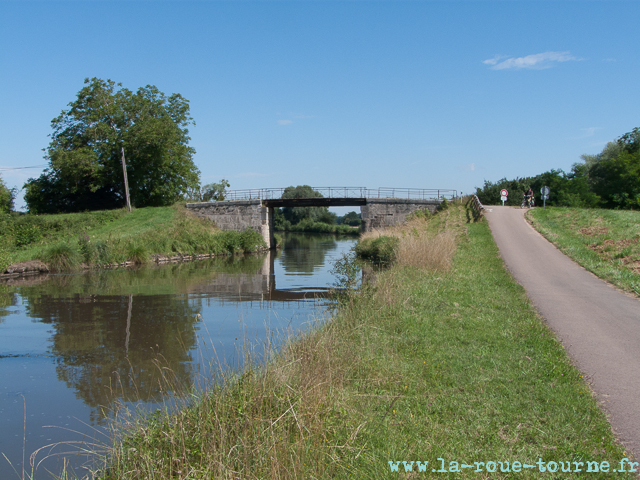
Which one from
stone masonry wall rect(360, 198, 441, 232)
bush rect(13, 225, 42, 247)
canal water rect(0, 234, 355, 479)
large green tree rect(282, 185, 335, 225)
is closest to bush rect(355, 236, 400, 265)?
canal water rect(0, 234, 355, 479)

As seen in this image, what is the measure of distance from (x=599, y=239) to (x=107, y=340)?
1934 centimetres

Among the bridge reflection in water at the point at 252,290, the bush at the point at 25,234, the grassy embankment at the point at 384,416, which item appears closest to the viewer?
the grassy embankment at the point at 384,416

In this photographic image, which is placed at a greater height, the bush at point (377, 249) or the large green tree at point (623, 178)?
the large green tree at point (623, 178)

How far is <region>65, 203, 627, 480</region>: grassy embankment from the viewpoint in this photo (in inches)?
179

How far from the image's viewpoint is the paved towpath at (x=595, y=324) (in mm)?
5480

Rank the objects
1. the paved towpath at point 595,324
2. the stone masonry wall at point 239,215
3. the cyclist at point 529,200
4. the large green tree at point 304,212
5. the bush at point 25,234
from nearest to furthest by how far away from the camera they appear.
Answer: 1. the paved towpath at point 595,324
2. the bush at point 25,234
3. the cyclist at point 529,200
4. the stone masonry wall at point 239,215
5. the large green tree at point 304,212

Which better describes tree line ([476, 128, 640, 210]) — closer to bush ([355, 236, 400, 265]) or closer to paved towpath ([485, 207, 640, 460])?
bush ([355, 236, 400, 265])

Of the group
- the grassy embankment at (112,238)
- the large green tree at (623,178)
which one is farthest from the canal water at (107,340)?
the large green tree at (623,178)

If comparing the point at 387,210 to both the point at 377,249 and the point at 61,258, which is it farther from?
the point at 61,258

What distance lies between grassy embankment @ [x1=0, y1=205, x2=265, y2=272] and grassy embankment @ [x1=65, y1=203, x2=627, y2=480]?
25.5 metres

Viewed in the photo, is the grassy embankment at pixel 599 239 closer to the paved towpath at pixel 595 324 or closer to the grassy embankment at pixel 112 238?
the paved towpath at pixel 595 324

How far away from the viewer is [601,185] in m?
55.3

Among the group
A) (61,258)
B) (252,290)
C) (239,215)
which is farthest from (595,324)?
(239,215)

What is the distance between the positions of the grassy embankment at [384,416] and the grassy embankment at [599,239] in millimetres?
7447
